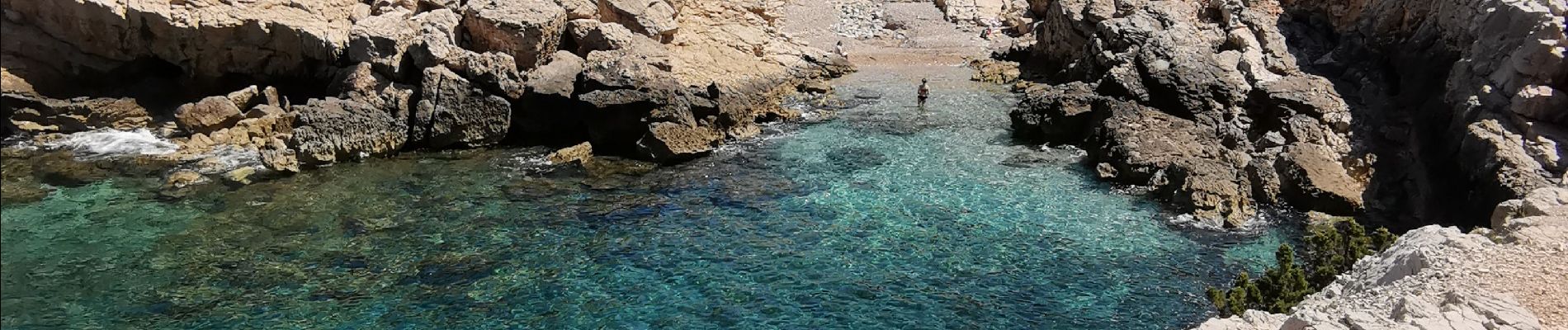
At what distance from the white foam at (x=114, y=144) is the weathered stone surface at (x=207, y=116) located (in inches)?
29.4

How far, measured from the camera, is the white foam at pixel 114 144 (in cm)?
2689

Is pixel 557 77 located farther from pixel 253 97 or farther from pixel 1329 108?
pixel 1329 108

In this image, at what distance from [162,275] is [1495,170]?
26.1 m

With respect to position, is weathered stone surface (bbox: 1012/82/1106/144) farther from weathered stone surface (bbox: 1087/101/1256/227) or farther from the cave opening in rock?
the cave opening in rock

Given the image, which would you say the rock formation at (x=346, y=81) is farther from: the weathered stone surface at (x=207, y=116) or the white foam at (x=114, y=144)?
the white foam at (x=114, y=144)

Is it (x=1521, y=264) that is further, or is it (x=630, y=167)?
(x=630, y=167)

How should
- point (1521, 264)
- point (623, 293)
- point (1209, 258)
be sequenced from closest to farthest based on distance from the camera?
point (1521, 264) < point (623, 293) < point (1209, 258)

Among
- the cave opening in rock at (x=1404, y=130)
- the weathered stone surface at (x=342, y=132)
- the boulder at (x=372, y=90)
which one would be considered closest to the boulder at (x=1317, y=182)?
the cave opening in rock at (x=1404, y=130)

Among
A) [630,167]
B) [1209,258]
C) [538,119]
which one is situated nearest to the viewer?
[1209,258]

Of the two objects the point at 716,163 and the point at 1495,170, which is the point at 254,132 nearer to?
the point at 716,163

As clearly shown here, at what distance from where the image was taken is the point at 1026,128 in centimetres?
2995

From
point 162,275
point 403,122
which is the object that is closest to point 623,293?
point 162,275

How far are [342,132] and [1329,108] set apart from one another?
26419 mm

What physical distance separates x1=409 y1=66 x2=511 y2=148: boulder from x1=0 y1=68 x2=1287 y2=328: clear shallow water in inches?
53.9
